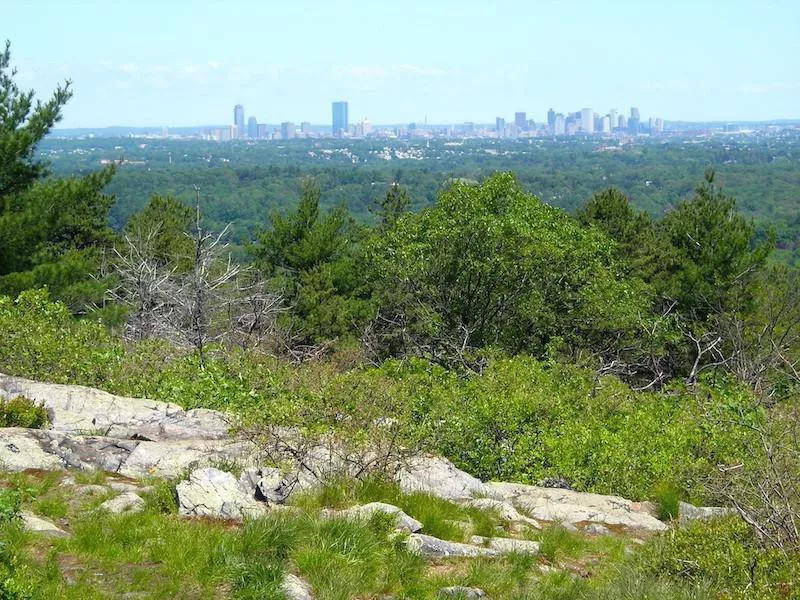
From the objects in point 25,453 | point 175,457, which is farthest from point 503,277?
point 25,453

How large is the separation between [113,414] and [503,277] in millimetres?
9821

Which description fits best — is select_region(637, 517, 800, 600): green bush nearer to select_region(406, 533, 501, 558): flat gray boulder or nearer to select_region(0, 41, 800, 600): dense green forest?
select_region(0, 41, 800, 600): dense green forest

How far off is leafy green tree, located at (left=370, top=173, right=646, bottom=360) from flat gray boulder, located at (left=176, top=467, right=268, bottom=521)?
10.7 meters

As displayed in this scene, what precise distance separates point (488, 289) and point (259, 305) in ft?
20.5

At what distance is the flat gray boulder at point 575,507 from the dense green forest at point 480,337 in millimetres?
466

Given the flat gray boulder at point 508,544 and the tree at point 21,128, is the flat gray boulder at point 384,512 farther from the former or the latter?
the tree at point 21,128

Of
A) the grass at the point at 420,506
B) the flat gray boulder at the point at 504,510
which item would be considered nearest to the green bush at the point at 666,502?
the flat gray boulder at the point at 504,510

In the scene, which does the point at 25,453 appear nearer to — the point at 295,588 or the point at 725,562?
the point at 295,588

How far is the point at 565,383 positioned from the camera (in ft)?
44.4

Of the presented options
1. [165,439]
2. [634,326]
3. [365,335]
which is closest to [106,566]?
[165,439]

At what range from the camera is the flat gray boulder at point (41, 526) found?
5688mm

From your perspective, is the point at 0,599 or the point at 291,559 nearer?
the point at 0,599

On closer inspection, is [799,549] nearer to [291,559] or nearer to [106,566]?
[291,559]

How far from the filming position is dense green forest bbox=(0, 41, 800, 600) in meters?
7.84
